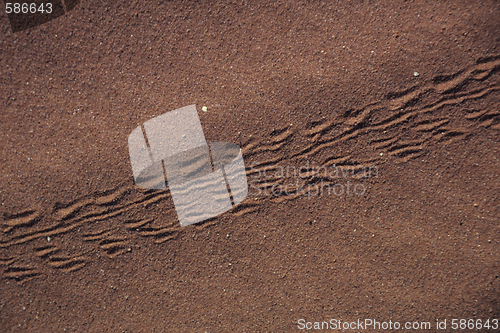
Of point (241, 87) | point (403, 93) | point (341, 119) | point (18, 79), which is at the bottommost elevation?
point (341, 119)

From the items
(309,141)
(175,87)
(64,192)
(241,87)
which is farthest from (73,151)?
(309,141)

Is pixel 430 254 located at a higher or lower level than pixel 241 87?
lower

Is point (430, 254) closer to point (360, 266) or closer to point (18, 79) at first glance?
point (360, 266)

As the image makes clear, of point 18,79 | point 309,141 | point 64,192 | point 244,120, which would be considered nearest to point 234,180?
point 244,120

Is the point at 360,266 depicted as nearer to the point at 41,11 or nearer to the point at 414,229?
the point at 414,229

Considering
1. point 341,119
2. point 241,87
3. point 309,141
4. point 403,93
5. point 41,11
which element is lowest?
point 309,141

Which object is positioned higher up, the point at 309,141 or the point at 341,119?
the point at 341,119
